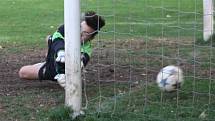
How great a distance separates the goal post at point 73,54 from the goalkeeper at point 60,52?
710 mm

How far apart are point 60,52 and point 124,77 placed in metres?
1.17

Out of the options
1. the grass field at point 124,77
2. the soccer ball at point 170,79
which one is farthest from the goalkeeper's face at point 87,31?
the soccer ball at point 170,79

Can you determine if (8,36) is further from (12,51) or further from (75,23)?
(75,23)

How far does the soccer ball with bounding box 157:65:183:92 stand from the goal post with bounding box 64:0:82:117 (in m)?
1.02

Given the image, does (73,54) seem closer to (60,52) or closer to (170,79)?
(60,52)

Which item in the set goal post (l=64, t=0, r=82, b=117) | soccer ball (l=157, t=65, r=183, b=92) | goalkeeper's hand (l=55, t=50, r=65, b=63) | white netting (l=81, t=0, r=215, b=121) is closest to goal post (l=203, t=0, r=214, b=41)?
white netting (l=81, t=0, r=215, b=121)

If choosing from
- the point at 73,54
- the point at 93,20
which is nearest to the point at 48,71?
the point at 93,20

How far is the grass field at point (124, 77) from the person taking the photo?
530cm

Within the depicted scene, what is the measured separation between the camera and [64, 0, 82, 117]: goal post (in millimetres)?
5012

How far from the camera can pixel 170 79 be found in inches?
222

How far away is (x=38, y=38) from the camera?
34.8 feet

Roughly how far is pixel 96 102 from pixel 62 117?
679 mm

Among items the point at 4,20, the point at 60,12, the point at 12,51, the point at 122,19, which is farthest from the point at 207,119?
the point at 60,12

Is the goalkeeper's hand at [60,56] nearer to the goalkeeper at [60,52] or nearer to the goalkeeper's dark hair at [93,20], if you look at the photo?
the goalkeeper at [60,52]
